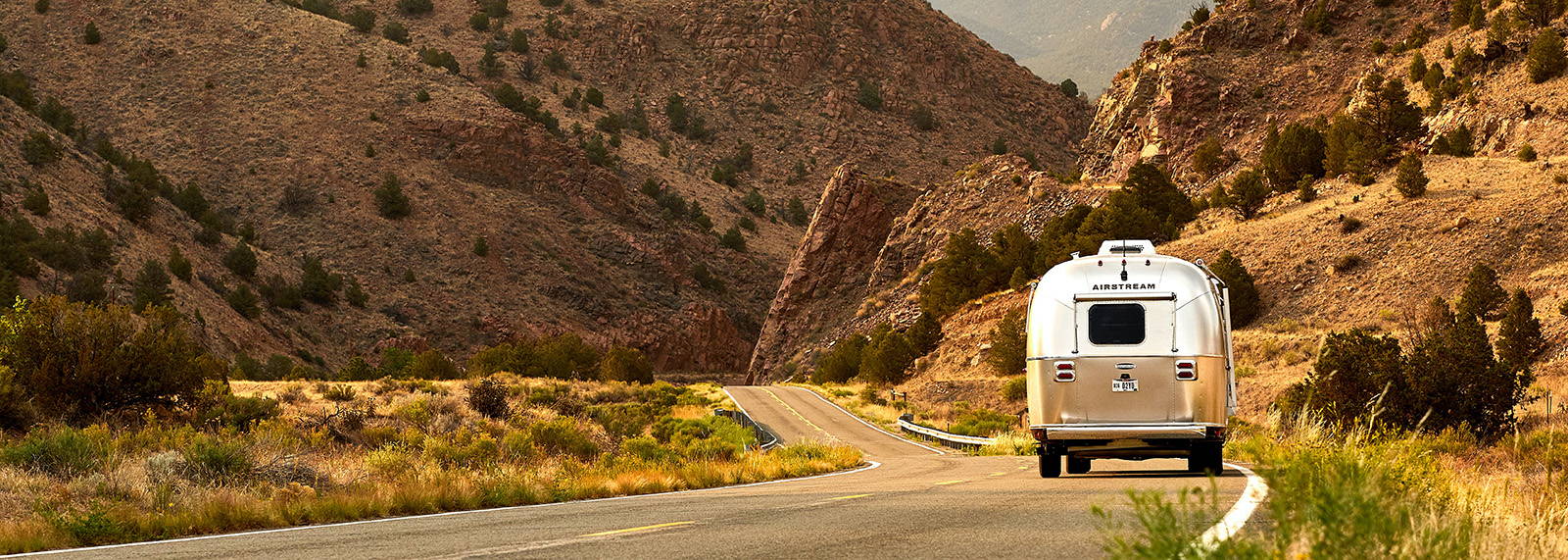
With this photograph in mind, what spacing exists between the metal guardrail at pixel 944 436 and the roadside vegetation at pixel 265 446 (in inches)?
240

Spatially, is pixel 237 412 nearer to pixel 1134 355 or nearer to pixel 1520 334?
pixel 1134 355

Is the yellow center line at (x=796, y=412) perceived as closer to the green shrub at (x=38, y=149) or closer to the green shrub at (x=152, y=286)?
the green shrub at (x=152, y=286)

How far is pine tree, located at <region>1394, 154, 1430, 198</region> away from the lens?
57.9 metres

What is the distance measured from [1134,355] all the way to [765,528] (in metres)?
7.77

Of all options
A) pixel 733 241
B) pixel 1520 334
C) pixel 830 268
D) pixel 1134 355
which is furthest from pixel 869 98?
pixel 1134 355

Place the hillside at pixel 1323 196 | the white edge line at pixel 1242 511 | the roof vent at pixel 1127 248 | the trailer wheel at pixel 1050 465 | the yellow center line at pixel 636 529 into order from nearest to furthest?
the white edge line at pixel 1242 511 → the yellow center line at pixel 636 529 → the roof vent at pixel 1127 248 → the trailer wheel at pixel 1050 465 → the hillside at pixel 1323 196

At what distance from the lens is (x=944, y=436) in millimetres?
42562

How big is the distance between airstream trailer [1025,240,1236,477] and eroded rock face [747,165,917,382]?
73.9 m

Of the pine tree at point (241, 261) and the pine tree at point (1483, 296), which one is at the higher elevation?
the pine tree at point (241, 261)

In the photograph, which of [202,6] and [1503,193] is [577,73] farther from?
[1503,193]

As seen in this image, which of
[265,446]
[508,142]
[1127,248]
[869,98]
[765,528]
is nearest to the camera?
[765,528]

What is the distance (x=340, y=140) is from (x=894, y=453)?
220ft

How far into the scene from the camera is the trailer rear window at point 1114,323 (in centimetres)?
1809

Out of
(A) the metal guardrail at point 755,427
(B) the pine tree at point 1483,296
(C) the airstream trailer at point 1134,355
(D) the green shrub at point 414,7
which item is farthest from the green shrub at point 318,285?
(C) the airstream trailer at point 1134,355
